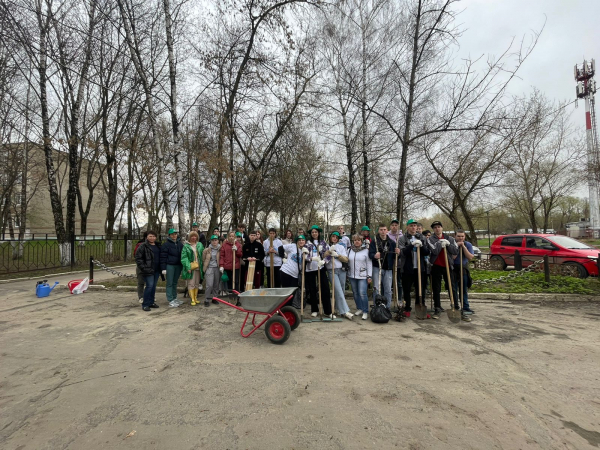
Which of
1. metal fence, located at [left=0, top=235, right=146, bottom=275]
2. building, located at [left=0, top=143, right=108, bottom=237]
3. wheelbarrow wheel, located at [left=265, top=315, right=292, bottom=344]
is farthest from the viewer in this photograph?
building, located at [left=0, top=143, right=108, bottom=237]

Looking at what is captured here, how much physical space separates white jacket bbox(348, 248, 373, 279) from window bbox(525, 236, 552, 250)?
858 cm

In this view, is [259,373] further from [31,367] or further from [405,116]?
[405,116]

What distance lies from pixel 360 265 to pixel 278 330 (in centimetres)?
233

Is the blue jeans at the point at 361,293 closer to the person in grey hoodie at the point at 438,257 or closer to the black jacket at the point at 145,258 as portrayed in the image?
the person in grey hoodie at the point at 438,257

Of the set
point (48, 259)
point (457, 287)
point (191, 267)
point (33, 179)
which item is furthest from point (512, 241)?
point (33, 179)

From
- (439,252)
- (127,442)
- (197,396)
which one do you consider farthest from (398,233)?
(127,442)

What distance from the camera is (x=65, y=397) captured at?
323cm

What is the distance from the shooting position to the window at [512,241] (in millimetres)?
11866

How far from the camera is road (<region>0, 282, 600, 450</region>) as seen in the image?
2545 millimetres

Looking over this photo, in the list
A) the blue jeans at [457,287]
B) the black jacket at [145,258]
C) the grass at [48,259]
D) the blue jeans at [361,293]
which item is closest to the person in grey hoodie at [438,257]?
the blue jeans at [457,287]

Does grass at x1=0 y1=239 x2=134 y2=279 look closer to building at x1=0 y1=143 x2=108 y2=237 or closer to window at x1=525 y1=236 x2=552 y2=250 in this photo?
building at x1=0 y1=143 x2=108 y2=237

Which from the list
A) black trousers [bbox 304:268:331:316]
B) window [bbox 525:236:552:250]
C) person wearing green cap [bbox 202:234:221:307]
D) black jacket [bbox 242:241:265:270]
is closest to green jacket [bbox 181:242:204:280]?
person wearing green cap [bbox 202:234:221:307]

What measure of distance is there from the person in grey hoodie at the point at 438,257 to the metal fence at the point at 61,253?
11.7 m

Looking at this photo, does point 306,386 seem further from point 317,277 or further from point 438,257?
point 438,257
